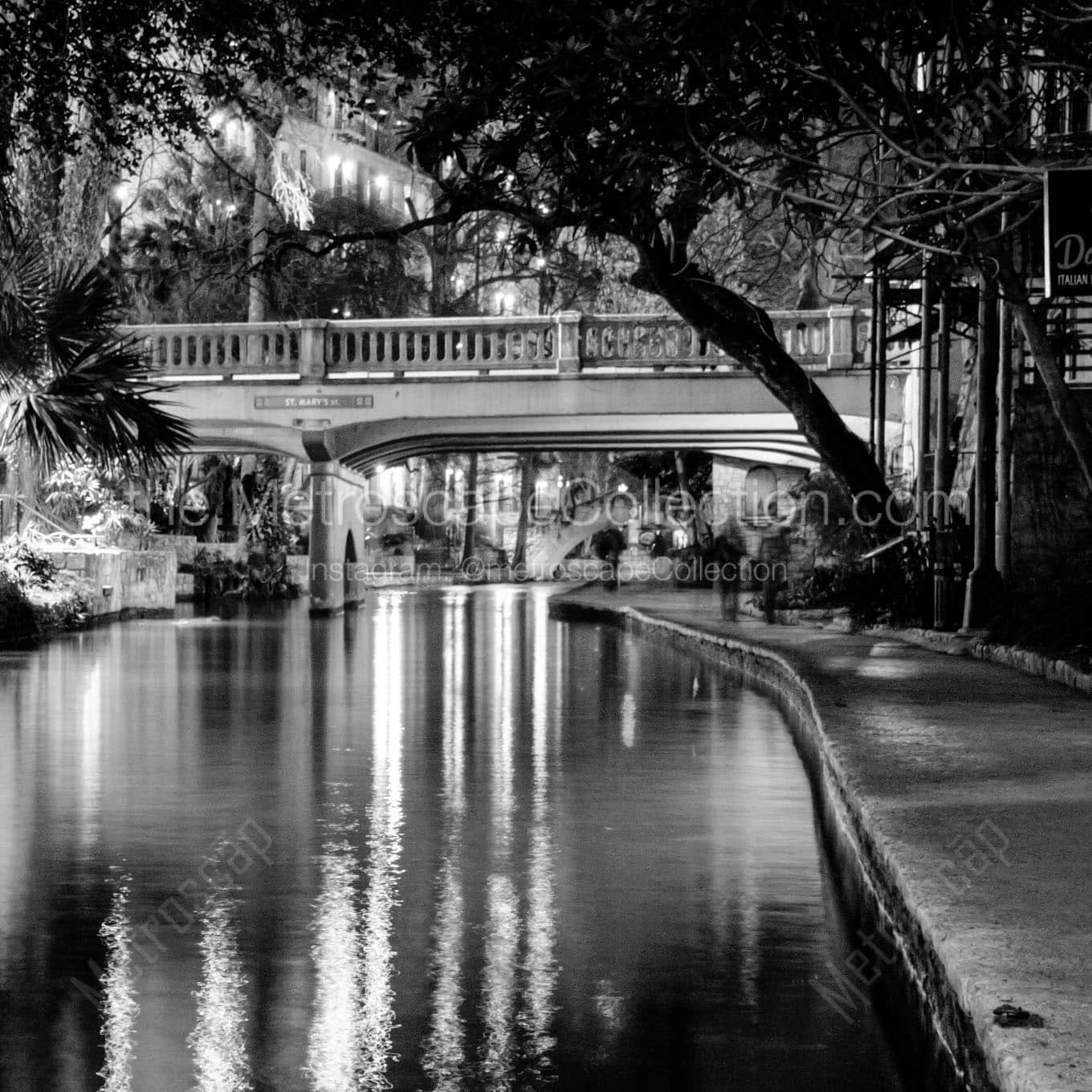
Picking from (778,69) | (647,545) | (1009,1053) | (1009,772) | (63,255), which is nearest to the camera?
(1009,1053)

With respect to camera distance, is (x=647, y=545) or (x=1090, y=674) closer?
(x=1090, y=674)

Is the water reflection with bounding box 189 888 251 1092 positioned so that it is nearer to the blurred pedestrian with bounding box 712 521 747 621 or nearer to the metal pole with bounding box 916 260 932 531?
the metal pole with bounding box 916 260 932 531

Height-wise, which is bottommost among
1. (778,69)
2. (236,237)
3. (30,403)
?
(30,403)

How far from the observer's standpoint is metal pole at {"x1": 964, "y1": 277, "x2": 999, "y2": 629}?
20.1m

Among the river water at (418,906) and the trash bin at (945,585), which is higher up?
the trash bin at (945,585)

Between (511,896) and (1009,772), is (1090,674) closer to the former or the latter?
(1009,772)

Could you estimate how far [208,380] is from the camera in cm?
3256

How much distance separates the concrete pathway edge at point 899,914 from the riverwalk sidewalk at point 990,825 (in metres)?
0.02

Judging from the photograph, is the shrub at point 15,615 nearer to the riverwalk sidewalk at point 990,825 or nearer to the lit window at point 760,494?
the riverwalk sidewalk at point 990,825

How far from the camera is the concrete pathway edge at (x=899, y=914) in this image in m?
5.25

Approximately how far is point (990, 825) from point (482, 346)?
24476mm

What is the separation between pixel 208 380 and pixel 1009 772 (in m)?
24.5

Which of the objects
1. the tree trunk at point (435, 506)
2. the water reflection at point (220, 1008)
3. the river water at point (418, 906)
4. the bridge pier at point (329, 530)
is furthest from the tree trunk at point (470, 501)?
the water reflection at point (220, 1008)

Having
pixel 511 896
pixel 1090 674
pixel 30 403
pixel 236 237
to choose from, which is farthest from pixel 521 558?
pixel 511 896
